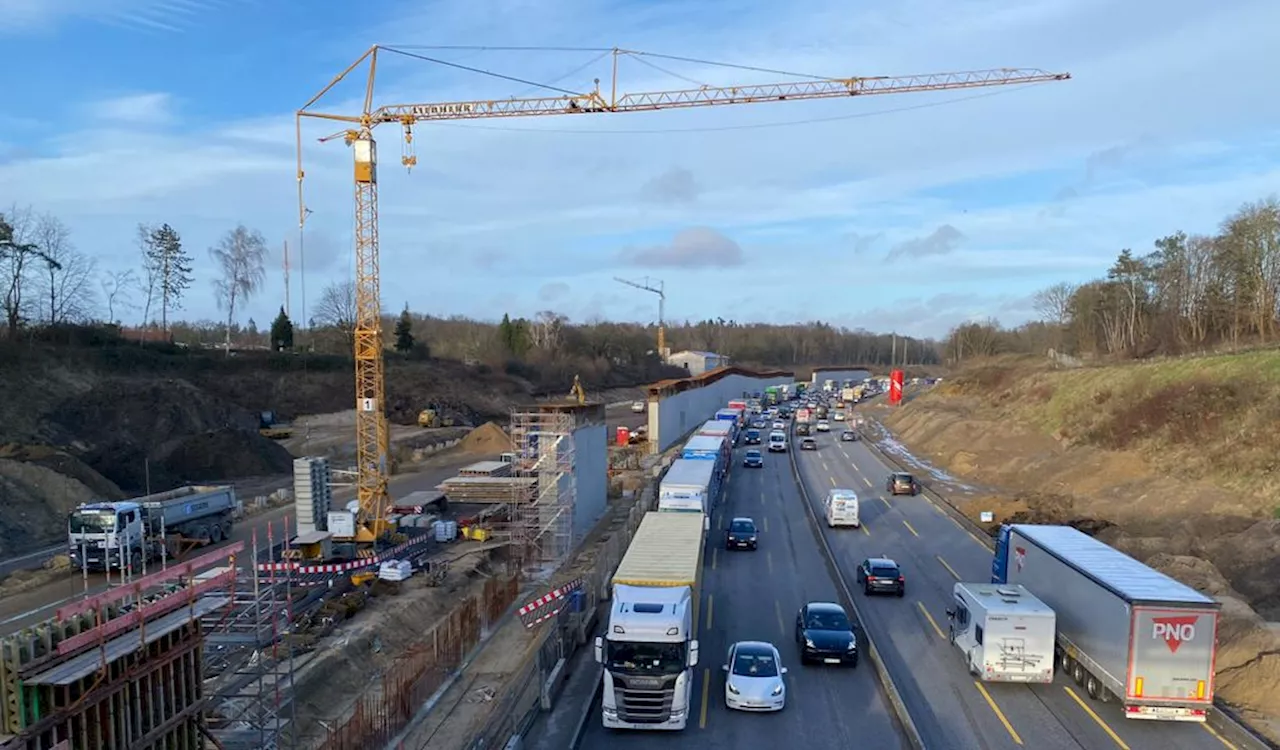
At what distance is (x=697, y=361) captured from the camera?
16675cm

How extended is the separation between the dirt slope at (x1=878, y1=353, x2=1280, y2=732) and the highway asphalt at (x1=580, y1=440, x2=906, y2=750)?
26.5ft

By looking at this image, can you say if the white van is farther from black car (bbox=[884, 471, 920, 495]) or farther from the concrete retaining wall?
the concrete retaining wall

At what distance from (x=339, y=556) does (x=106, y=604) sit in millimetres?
19673

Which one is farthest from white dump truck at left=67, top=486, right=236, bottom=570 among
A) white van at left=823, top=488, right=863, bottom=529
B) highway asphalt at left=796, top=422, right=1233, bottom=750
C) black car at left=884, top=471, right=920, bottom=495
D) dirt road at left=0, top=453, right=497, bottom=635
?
black car at left=884, top=471, right=920, bottom=495

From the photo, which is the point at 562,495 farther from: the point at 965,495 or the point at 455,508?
the point at 965,495

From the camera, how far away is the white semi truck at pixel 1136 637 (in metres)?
15.4

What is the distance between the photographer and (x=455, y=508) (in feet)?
139

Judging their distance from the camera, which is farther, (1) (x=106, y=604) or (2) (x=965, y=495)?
(2) (x=965, y=495)

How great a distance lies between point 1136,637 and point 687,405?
203ft

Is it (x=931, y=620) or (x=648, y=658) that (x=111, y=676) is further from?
(x=931, y=620)

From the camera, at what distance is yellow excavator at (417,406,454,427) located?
77312 millimetres

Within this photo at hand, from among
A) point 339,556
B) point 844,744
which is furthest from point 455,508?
point 844,744

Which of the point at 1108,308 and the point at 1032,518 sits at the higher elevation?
the point at 1108,308

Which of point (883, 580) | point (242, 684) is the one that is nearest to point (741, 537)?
point (883, 580)
